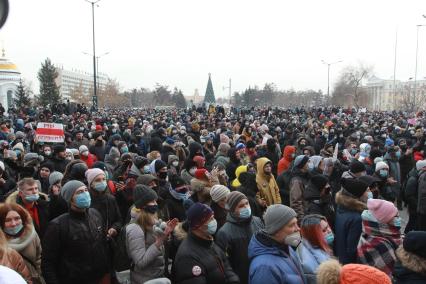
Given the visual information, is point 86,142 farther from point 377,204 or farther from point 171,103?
point 171,103

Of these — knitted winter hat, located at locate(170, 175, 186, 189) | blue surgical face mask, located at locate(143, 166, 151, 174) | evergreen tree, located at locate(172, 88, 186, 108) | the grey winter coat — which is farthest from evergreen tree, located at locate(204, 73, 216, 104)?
the grey winter coat

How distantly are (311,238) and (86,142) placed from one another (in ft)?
34.1

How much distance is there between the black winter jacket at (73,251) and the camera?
4473 millimetres

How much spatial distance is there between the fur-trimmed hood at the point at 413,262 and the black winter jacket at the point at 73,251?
2998 millimetres

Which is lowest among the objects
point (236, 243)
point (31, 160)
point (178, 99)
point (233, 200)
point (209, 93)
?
point (236, 243)

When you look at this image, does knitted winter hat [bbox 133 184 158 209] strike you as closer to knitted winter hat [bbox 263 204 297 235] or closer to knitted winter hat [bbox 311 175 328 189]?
knitted winter hat [bbox 263 204 297 235]

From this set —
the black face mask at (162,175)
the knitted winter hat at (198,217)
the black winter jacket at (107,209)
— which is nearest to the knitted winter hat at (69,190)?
the black winter jacket at (107,209)

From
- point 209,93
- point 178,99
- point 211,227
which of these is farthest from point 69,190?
point 178,99

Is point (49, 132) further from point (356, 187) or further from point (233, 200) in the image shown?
point (356, 187)

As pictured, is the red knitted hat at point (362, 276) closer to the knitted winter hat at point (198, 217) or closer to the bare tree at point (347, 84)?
the knitted winter hat at point (198, 217)

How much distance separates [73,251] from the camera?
459 centimetres

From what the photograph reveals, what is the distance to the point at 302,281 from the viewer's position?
3.66 metres

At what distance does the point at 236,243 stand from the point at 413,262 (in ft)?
6.13

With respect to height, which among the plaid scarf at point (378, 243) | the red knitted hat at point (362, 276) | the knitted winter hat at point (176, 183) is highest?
the red knitted hat at point (362, 276)
